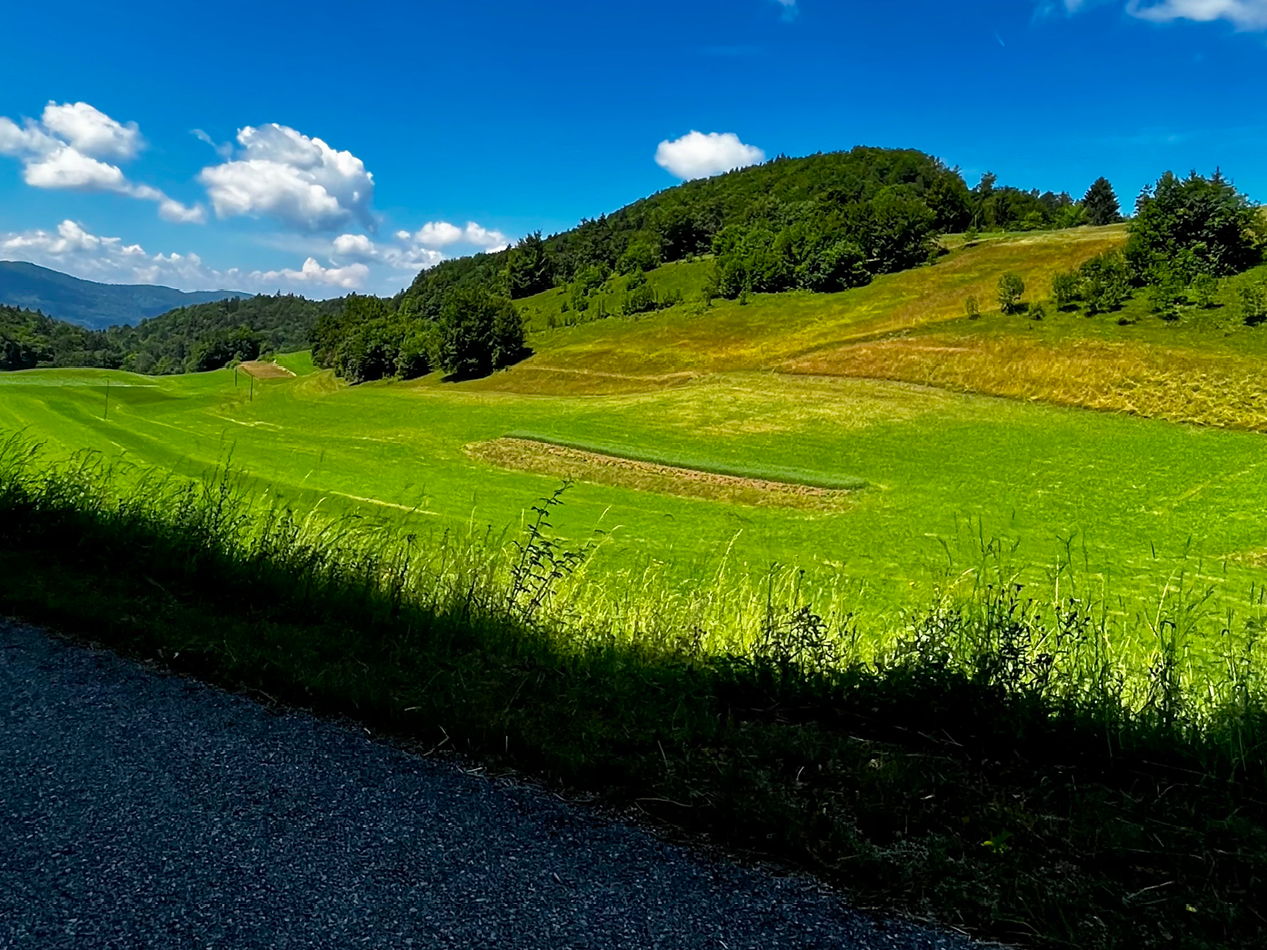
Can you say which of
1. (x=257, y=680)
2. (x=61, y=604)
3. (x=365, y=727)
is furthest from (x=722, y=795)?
(x=61, y=604)

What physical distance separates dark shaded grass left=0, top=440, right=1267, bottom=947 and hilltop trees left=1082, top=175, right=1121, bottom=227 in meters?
150

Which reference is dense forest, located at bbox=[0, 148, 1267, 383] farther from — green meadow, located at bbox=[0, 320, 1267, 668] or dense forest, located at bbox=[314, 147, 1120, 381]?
green meadow, located at bbox=[0, 320, 1267, 668]

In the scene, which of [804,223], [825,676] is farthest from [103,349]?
[825,676]

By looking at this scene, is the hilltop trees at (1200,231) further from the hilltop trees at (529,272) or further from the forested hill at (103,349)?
the forested hill at (103,349)

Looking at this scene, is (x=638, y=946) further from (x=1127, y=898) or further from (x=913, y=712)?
(x=913, y=712)

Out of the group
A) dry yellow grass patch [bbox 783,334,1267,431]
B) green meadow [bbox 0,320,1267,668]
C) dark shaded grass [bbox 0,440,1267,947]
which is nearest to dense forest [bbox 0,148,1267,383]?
dry yellow grass patch [bbox 783,334,1267,431]

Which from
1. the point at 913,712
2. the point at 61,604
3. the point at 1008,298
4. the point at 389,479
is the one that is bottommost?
the point at 389,479

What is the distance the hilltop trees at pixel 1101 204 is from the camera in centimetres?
12850

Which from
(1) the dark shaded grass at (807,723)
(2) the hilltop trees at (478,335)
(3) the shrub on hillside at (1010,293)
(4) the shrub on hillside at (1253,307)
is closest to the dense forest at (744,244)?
(2) the hilltop trees at (478,335)

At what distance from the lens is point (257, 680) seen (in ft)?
15.1

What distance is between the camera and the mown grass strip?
28.0m

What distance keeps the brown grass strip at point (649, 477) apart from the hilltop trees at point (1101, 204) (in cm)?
12819

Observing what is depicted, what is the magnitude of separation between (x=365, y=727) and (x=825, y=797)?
2.51 m

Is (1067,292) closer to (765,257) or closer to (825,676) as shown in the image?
(765,257)
